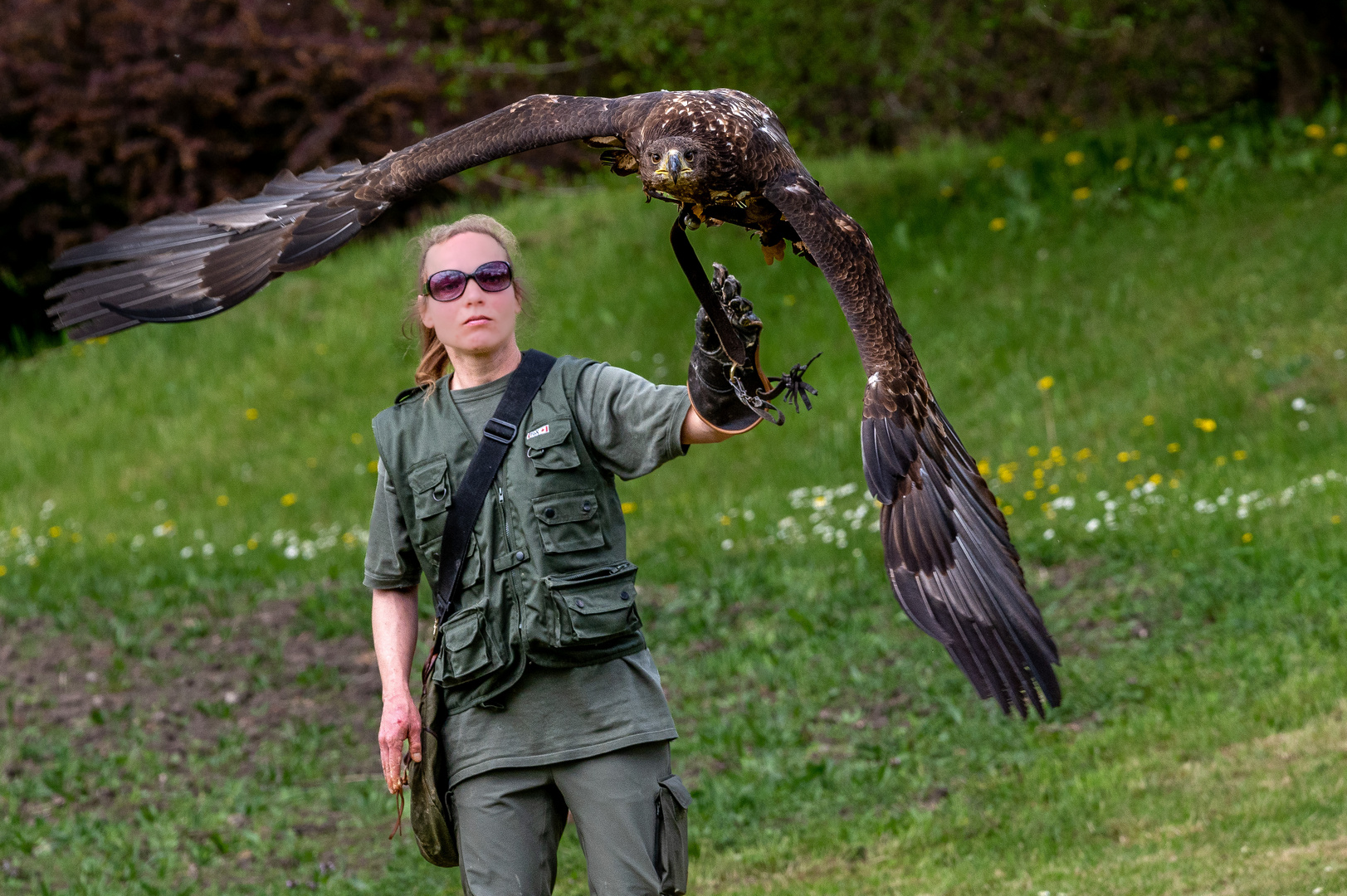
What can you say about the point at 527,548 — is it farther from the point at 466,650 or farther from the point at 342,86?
the point at 342,86

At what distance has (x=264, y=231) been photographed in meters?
4.11

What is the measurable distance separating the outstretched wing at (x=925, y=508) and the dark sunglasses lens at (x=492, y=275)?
25.6 inches

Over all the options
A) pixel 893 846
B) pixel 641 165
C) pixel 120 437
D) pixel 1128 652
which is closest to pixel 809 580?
pixel 1128 652

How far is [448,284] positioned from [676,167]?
58cm

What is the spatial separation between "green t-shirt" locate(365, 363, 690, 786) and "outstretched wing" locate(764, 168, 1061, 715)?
423 mm

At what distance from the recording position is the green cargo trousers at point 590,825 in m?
3.17

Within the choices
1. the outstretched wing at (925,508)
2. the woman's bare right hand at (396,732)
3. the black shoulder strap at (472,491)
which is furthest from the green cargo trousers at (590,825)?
the outstretched wing at (925,508)

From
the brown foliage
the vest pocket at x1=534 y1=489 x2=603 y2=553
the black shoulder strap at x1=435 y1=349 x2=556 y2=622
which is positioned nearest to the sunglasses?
the black shoulder strap at x1=435 y1=349 x2=556 y2=622

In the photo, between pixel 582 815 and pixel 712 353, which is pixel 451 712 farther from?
pixel 712 353

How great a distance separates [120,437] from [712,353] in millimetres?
10227

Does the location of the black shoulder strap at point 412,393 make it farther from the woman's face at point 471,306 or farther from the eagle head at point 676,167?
the eagle head at point 676,167

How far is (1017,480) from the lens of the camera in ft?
28.6

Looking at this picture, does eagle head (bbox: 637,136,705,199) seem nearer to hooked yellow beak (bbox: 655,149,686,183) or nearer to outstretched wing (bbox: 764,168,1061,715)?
hooked yellow beak (bbox: 655,149,686,183)

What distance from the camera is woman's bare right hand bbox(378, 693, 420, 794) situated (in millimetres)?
3236
